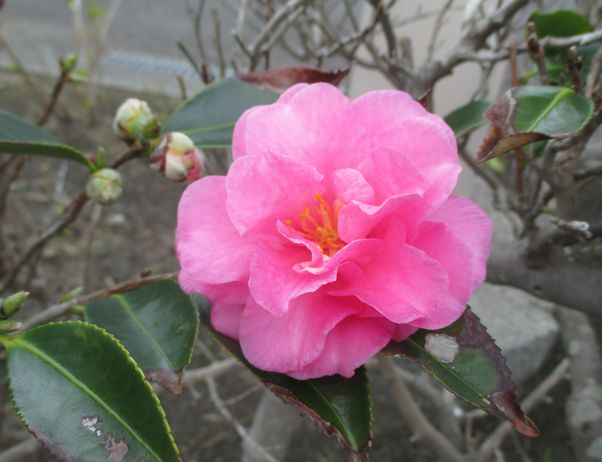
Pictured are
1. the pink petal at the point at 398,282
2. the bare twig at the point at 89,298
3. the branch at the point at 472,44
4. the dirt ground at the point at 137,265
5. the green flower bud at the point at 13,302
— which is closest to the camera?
the pink petal at the point at 398,282

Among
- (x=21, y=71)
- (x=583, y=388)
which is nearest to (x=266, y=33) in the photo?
(x=583, y=388)

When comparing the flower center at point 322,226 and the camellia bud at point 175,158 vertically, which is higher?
the camellia bud at point 175,158

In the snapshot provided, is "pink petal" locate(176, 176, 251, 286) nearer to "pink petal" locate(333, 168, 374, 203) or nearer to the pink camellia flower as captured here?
the pink camellia flower

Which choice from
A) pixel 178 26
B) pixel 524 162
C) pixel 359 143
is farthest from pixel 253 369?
pixel 178 26

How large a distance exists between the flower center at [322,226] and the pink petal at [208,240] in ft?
0.20

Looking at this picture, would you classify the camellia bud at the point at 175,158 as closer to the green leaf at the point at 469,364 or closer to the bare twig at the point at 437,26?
the green leaf at the point at 469,364

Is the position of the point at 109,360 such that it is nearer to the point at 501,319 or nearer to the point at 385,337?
the point at 385,337

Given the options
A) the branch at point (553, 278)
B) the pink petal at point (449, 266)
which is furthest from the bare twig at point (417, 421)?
the pink petal at point (449, 266)

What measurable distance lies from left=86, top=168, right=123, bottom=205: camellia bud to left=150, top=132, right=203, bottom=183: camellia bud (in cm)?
9

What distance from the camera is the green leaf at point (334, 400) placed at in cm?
54

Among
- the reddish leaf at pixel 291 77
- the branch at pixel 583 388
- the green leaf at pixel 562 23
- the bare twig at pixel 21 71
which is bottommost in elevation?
the branch at pixel 583 388

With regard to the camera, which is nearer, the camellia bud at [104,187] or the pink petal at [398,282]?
the pink petal at [398,282]

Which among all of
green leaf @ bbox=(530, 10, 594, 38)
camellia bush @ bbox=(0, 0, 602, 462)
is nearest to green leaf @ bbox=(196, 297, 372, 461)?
camellia bush @ bbox=(0, 0, 602, 462)

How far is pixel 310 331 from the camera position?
55 cm
